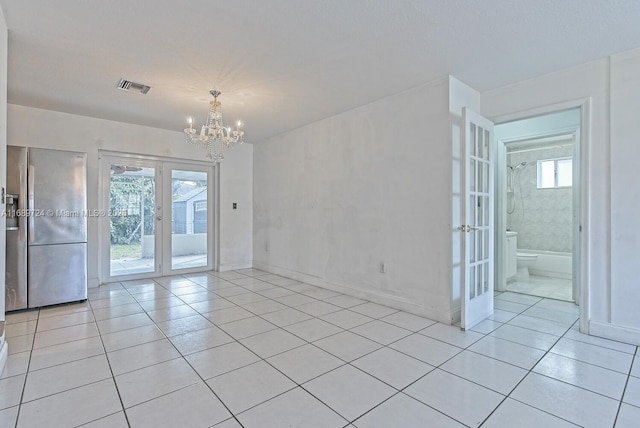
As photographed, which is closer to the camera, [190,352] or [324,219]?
[190,352]

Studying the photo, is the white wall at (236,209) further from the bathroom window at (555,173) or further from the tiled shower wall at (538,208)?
the bathroom window at (555,173)

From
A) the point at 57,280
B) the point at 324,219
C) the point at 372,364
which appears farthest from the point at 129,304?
the point at 372,364

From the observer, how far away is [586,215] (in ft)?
9.35

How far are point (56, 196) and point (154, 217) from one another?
5.19 ft

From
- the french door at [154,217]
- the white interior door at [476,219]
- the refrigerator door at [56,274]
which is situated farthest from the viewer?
the french door at [154,217]

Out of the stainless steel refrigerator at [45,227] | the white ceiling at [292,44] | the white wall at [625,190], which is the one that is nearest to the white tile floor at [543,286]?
the white wall at [625,190]

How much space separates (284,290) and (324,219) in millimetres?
1164

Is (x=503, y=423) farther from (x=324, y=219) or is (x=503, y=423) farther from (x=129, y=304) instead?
(x=129, y=304)

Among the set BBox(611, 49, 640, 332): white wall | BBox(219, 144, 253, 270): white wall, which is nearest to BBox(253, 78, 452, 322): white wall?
BBox(219, 144, 253, 270): white wall

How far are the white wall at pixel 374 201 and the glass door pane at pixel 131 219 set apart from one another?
80.9 inches

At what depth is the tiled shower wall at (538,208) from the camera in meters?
5.58

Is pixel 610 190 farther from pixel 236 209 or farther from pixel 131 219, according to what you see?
pixel 131 219

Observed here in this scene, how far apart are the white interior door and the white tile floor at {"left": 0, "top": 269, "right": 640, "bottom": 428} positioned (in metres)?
0.25

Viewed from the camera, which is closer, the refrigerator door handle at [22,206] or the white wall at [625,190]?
the white wall at [625,190]
